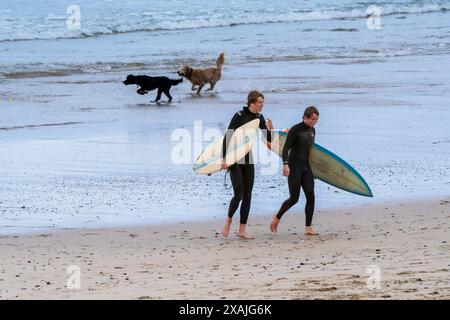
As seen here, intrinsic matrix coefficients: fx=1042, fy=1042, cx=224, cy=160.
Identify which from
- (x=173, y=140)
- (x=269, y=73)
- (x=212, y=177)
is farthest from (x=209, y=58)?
(x=212, y=177)

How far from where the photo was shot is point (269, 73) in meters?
25.1

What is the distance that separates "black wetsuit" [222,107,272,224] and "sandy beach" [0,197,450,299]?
12.9 inches

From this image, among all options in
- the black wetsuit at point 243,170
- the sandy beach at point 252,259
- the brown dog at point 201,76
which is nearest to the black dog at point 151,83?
the brown dog at point 201,76

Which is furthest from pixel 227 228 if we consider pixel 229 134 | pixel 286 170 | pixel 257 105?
pixel 257 105

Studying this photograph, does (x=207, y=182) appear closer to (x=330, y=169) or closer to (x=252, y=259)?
(x=330, y=169)

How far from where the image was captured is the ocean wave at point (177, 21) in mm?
37569

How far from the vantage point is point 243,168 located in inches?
408

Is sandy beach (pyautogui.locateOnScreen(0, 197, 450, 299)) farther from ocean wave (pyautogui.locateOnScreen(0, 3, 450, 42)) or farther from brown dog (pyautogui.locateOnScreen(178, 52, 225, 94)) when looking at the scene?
ocean wave (pyautogui.locateOnScreen(0, 3, 450, 42))

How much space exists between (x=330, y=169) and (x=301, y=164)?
0.92 m

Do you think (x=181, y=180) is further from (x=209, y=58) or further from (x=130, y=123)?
(x=209, y=58)

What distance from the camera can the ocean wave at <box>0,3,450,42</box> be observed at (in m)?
37.6

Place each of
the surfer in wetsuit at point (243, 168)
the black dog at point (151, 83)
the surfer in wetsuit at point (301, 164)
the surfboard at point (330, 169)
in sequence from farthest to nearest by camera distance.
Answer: the black dog at point (151, 83), the surfboard at point (330, 169), the surfer in wetsuit at point (301, 164), the surfer in wetsuit at point (243, 168)

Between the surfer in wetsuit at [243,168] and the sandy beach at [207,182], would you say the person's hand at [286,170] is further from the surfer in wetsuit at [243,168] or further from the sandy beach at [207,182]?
the sandy beach at [207,182]
